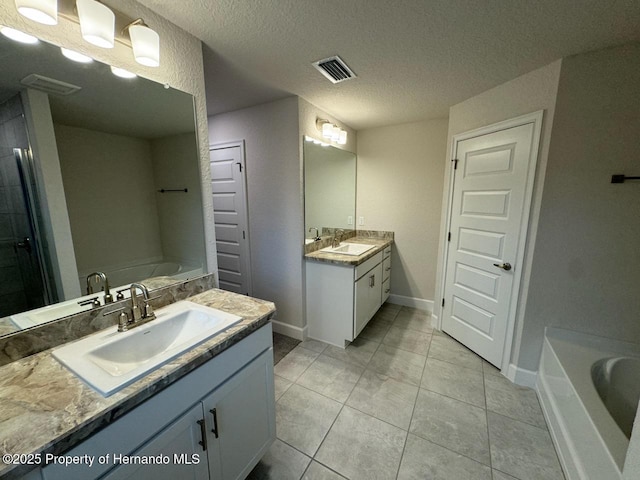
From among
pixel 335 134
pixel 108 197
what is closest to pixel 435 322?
pixel 335 134

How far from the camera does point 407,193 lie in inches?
123

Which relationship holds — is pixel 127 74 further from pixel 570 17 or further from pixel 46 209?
pixel 570 17

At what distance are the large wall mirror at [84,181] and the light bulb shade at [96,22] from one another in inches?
6.5

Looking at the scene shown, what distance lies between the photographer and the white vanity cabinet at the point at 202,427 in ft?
2.41

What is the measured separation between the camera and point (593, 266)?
1.66 m

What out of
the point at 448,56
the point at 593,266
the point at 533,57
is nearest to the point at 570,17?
the point at 533,57

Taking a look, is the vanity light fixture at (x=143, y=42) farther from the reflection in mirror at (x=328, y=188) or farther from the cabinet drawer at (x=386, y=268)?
the cabinet drawer at (x=386, y=268)

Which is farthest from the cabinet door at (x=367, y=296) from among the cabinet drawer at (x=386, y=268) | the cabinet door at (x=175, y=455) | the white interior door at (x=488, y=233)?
the cabinet door at (x=175, y=455)

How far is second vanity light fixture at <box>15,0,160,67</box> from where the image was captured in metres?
0.86

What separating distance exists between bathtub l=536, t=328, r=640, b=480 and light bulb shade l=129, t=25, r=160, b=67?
257cm

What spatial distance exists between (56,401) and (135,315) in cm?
45

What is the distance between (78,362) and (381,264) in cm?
260

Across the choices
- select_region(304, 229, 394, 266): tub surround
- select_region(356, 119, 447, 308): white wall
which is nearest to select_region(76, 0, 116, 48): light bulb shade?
select_region(304, 229, 394, 266): tub surround

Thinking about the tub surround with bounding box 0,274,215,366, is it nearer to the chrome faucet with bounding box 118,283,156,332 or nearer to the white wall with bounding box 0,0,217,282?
the chrome faucet with bounding box 118,283,156,332
